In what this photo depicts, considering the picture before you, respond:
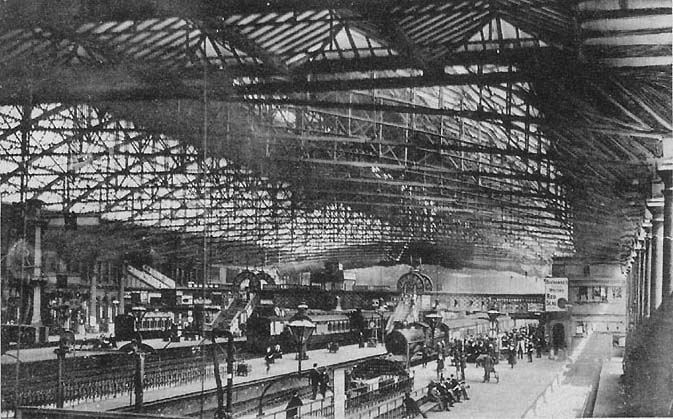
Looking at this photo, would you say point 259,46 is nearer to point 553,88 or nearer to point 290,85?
point 290,85

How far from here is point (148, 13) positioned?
26.3 feet

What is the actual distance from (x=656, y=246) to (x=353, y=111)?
6.77m

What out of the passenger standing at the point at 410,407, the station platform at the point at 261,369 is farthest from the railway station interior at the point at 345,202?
the station platform at the point at 261,369

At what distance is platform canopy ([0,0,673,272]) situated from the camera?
8055 millimetres

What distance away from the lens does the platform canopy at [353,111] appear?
8055mm

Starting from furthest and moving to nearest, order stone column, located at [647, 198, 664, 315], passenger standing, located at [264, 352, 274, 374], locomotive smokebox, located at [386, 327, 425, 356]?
passenger standing, located at [264, 352, 274, 374]
locomotive smokebox, located at [386, 327, 425, 356]
stone column, located at [647, 198, 664, 315]

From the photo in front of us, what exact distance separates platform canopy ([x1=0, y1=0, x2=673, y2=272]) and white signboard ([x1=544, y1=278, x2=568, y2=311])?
3.67ft

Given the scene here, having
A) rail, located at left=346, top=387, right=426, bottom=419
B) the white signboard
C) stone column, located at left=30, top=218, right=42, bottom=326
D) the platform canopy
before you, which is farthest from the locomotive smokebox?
stone column, located at left=30, top=218, right=42, bottom=326

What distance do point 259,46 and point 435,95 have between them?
13.5ft

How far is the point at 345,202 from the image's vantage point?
14.4m

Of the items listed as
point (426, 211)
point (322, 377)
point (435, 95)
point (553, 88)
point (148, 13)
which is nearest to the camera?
point (148, 13)

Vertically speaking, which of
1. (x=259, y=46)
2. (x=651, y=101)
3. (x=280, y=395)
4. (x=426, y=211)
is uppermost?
(x=259, y=46)

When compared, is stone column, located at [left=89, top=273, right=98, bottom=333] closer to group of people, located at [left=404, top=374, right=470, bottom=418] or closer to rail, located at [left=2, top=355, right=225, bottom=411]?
rail, located at [left=2, top=355, right=225, bottom=411]

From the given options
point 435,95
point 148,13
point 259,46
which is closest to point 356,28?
point 259,46
